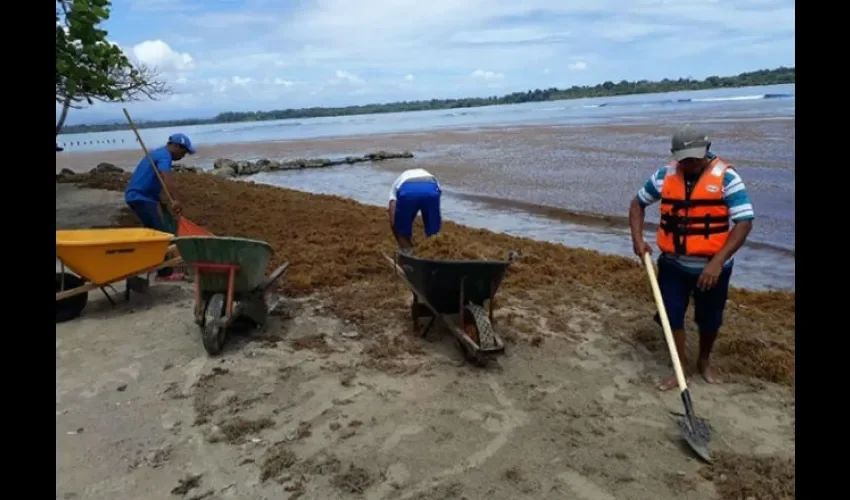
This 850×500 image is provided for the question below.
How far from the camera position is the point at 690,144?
407 cm

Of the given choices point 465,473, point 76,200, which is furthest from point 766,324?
point 76,200

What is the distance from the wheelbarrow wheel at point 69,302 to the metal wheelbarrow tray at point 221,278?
5.14ft

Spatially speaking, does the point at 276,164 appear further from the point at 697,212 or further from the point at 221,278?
the point at 697,212

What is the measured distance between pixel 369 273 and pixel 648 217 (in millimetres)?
6897

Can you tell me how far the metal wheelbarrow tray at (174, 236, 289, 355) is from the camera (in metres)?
5.03

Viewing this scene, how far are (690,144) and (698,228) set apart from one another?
0.55m

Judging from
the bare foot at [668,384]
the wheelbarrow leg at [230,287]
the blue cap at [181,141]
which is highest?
the blue cap at [181,141]

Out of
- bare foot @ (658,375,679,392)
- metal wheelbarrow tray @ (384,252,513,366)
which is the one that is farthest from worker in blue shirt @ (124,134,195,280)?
bare foot @ (658,375,679,392)

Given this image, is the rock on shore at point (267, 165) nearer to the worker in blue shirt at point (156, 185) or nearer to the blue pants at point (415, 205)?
the worker in blue shirt at point (156, 185)

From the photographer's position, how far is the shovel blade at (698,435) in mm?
3545

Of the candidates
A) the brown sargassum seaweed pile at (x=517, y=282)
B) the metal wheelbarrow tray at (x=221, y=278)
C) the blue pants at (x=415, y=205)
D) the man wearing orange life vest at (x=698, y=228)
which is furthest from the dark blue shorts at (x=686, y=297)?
the metal wheelbarrow tray at (x=221, y=278)

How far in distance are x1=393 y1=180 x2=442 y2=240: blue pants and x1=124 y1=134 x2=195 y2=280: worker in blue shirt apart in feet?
8.48
